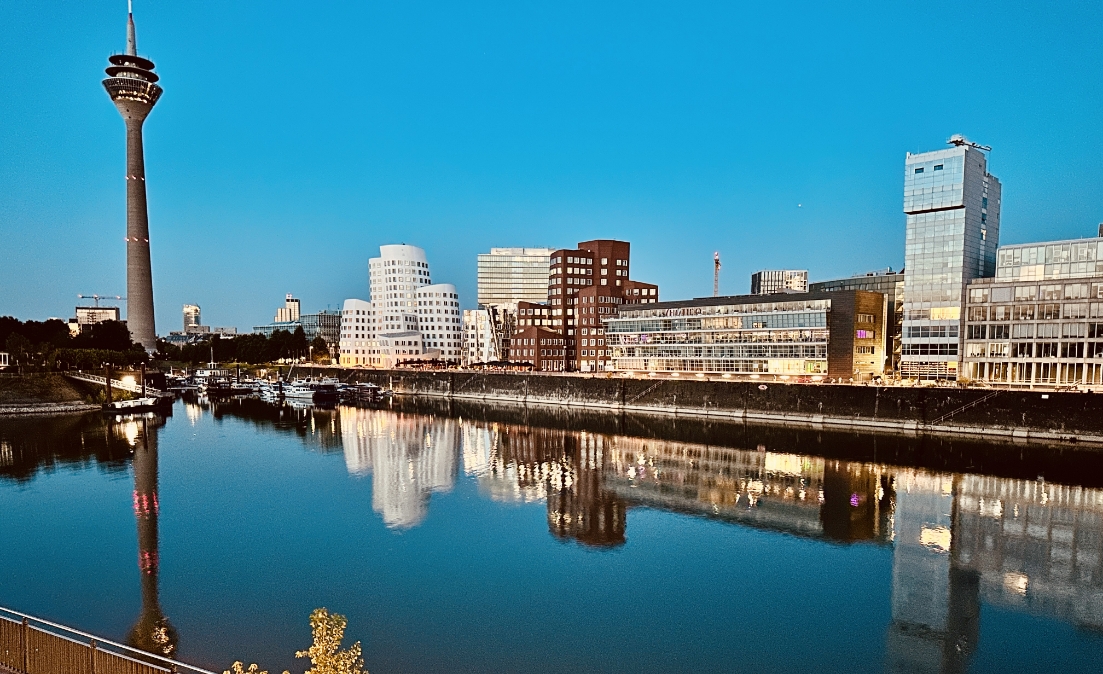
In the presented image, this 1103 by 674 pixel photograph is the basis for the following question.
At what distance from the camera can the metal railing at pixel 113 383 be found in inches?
4038

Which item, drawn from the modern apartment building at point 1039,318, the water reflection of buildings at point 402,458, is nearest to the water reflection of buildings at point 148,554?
the water reflection of buildings at point 402,458

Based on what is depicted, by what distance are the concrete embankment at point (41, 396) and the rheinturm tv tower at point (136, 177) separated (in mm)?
69131

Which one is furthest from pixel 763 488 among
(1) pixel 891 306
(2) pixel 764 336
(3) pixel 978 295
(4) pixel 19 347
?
(4) pixel 19 347

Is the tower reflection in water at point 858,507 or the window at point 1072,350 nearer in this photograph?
the tower reflection in water at point 858,507

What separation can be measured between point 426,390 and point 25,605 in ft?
359

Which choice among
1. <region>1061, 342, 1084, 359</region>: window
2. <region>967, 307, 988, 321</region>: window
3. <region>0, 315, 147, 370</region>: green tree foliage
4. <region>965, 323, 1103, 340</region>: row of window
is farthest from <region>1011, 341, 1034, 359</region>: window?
<region>0, 315, 147, 370</region>: green tree foliage

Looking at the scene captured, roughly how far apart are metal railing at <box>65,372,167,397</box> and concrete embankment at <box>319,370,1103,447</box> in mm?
61470

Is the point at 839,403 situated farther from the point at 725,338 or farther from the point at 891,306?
the point at 891,306

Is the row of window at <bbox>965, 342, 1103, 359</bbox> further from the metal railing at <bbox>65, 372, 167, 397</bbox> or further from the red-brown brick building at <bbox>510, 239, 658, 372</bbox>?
the metal railing at <bbox>65, 372, 167, 397</bbox>

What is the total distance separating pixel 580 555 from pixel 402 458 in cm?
3294

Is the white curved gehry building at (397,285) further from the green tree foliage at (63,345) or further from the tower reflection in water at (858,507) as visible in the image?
the tower reflection in water at (858,507)

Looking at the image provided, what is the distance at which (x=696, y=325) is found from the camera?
113 meters

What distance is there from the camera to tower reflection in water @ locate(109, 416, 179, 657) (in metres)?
22.3

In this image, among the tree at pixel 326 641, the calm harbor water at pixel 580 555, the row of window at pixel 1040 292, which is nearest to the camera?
the tree at pixel 326 641
